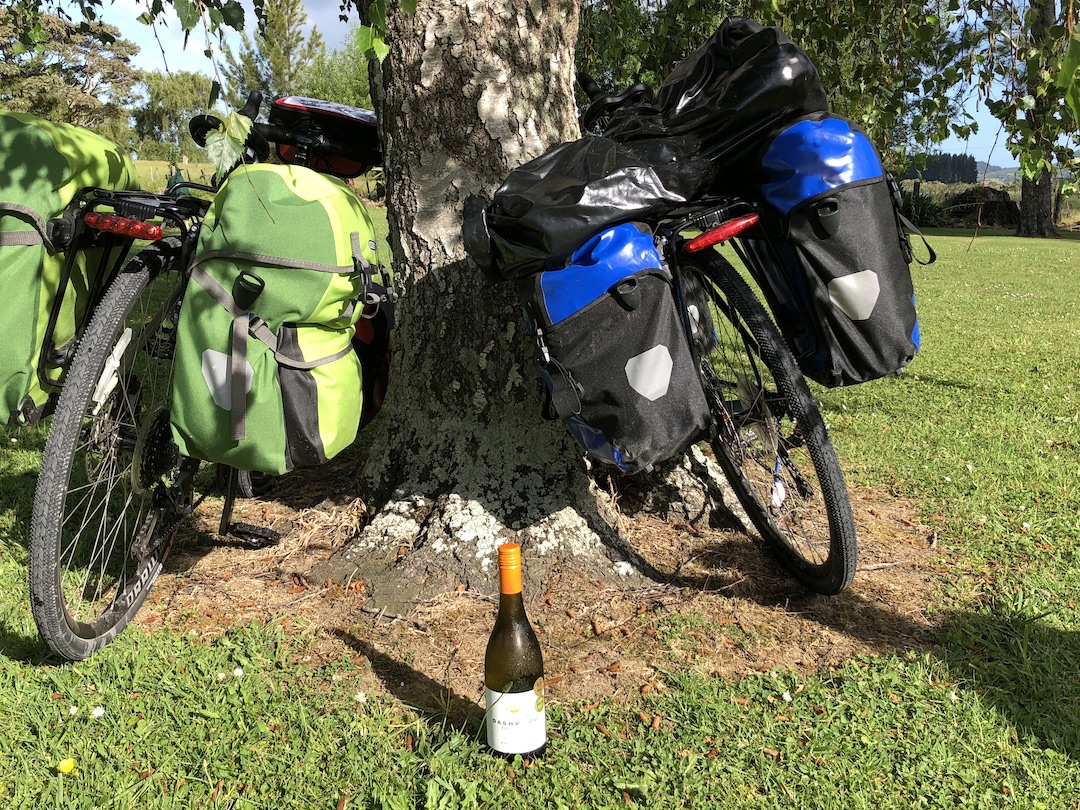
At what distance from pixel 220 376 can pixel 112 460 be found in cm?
65

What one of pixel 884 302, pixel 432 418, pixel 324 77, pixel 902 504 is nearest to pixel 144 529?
pixel 432 418

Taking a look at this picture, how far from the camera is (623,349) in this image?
2.28 m

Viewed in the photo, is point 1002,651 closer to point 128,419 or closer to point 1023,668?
point 1023,668

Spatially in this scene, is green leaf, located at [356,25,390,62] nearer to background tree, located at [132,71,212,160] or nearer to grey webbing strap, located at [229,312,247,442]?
grey webbing strap, located at [229,312,247,442]

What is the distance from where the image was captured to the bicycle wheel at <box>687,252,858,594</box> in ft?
8.13

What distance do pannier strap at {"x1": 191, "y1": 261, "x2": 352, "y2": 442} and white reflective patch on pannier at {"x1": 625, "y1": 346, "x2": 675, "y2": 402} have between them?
94 cm

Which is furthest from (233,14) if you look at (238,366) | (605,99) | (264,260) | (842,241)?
(842,241)

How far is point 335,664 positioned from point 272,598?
0.51 meters

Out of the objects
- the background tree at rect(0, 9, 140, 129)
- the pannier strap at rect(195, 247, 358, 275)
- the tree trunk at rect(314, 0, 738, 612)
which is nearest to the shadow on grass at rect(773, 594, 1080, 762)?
the tree trunk at rect(314, 0, 738, 612)

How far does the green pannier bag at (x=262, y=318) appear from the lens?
2297mm

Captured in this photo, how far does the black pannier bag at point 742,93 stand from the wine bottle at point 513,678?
1397mm

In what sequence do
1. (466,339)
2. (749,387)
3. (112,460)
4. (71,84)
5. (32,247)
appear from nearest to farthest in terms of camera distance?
(32,247)
(112,460)
(749,387)
(466,339)
(71,84)

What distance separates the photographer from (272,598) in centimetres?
287

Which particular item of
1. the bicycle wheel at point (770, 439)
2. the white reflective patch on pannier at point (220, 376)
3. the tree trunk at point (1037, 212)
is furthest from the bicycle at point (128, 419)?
the tree trunk at point (1037, 212)
